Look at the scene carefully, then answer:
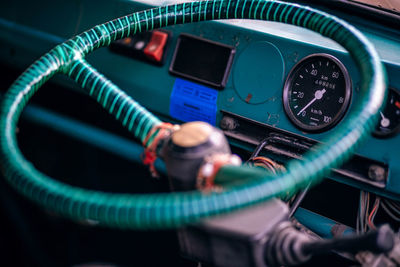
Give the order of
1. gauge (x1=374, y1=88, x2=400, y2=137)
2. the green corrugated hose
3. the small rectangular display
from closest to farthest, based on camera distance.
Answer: the green corrugated hose, gauge (x1=374, y1=88, x2=400, y2=137), the small rectangular display

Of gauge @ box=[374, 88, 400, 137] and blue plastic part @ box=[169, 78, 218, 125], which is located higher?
gauge @ box=[374, 88, 400, 137]

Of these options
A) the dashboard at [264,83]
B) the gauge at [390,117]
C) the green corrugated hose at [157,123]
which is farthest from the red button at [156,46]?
the gauge at [390,117]

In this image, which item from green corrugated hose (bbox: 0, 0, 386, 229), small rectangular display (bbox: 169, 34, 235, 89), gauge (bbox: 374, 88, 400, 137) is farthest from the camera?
small rectangular display (bbox: 169, 34, 235, 89)

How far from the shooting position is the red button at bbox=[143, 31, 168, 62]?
127 centimetres

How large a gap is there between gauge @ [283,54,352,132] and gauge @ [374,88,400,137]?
89mm

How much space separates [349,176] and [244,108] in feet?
1.08

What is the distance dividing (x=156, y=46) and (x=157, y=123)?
2.11 feet

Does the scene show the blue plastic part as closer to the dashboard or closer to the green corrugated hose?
the dashboard

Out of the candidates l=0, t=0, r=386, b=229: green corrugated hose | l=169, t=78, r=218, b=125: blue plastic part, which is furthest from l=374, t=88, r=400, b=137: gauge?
l=169, t=78, r=218, b=125: blue plastic part

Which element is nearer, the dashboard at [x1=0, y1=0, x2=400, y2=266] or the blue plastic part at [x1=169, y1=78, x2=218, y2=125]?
the dashboard at [x1=0, y1=0, x2=400, y2=266]

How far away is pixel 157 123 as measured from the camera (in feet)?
2.26

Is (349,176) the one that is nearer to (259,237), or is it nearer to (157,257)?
(259,237)

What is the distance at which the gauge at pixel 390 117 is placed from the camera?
0.98 m

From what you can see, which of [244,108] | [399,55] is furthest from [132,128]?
[399,55]
